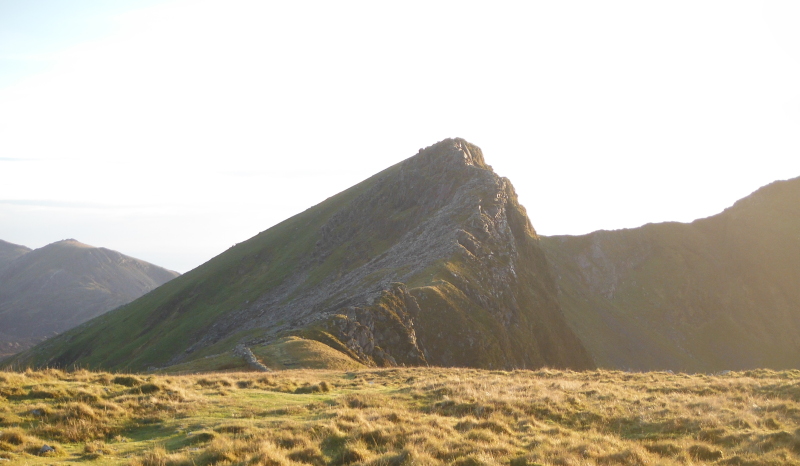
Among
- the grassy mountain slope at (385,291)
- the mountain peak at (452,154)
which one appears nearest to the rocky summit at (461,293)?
the grassy mountain slope at (385,291)

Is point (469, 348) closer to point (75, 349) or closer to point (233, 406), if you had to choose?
point (233, 406)

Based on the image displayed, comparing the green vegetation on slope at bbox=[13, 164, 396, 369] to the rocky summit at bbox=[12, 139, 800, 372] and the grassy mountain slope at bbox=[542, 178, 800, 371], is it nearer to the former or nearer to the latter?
the rocky summit at bbox=[12, 139, 800, 372]

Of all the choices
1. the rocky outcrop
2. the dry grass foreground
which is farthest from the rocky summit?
the dry grass foreground

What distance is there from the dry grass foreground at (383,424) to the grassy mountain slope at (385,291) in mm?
28240

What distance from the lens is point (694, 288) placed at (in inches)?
6058

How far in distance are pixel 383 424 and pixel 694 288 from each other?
6322 inches

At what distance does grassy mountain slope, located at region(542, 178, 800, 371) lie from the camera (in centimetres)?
13412

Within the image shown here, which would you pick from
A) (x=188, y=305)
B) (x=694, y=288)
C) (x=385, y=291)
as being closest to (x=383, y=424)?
(x=385, y=291)

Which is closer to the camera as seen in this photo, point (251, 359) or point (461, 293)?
point (251, 359)

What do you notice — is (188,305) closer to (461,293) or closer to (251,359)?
(461,293)

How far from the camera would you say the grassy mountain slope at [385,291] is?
62094 millimetres

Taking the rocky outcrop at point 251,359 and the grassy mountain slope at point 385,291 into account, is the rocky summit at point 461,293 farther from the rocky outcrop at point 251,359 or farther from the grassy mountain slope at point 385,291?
the grassy mountain slope at point 385,291

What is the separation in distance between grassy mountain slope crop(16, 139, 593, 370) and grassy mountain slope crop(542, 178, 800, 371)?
113ft

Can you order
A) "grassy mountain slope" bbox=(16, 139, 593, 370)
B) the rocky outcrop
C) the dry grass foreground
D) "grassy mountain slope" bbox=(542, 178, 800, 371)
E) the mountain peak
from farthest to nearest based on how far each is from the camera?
"grassy mountain slope" bbox=(542, 178, 800, 371)
the mountain peak
"grassy mountain slope" bbox=(16, 139, 593, 370)
the rocky outcrop
the dry grass foreground
